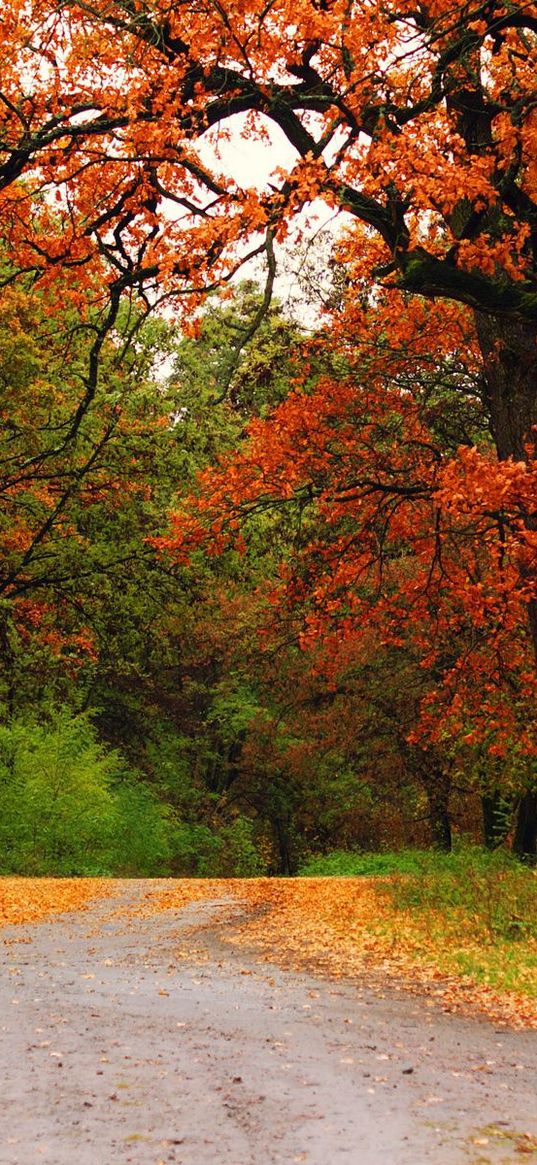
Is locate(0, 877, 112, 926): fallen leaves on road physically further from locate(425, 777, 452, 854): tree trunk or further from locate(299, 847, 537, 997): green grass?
locate(425, 777, 452, 854): tree trunk

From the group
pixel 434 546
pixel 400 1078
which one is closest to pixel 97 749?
pixel 434 546

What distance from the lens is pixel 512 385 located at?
11.2 meters

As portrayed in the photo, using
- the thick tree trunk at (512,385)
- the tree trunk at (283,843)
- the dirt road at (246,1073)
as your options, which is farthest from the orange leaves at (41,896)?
the tree trunk at (283,843)

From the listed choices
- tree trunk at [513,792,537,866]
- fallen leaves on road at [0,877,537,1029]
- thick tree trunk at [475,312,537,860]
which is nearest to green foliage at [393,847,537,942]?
fallen leaves on road at [0,877,537,1029]

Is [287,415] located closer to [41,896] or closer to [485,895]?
[485,895]

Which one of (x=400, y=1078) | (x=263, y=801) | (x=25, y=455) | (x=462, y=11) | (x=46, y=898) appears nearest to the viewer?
(x=400, y=1078)

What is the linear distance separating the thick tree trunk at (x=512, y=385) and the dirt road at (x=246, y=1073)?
4946 mm

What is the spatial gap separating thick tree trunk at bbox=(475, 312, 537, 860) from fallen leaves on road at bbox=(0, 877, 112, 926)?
289 inches

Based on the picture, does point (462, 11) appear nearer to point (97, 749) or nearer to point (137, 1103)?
point (137, 1103)

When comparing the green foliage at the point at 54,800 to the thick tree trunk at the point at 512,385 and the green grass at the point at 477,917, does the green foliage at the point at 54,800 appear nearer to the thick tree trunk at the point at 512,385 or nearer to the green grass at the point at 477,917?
the green grass at the point at 477,917

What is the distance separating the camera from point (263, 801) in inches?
1298

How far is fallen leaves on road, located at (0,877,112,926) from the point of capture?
46.0ft

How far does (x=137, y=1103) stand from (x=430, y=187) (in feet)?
23.7

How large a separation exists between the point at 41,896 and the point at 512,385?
1026cm
